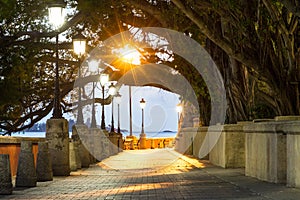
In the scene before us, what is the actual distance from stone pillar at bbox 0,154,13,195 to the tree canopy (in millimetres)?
6203

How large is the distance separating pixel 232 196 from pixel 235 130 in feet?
30.2

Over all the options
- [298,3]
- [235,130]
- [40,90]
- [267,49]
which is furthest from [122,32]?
[298,3]

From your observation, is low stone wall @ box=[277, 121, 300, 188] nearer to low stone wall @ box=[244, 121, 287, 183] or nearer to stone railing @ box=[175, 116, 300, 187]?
stone railing @ box=[175, 116, 300, 187]

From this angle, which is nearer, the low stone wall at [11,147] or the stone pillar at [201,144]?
the low stone wall at [11,147]

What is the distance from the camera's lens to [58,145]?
20078 millimetres

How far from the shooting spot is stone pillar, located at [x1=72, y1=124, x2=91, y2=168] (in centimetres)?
2616

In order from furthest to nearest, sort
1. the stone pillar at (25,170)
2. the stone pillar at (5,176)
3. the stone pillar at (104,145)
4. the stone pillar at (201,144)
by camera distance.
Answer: the stone pillar at (104,145)
the stone pillar at (201,144)
the stone pillar at (25,170)
the stone pillar at (5,176)

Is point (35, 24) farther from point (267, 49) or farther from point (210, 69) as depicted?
point (267, 49)

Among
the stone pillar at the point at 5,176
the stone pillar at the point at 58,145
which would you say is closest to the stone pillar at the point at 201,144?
the stone pillar at the point at 58,145

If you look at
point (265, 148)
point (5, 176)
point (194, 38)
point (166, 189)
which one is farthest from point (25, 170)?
point (194, 38)

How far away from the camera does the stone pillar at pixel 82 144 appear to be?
85.8 ft

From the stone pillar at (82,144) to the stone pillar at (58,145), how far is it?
4810 mm

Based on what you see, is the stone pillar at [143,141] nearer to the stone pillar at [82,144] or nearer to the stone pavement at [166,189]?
the stone pillar at [82,144]

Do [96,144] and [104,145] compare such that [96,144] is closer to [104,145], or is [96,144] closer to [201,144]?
[104,145]
